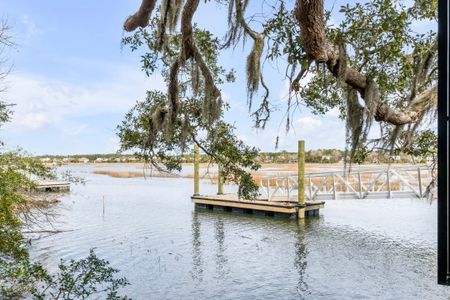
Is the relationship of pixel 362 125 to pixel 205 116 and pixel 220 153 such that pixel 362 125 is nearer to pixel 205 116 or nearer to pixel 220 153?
pixel 205 116

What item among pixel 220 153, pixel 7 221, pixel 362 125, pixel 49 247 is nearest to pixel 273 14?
pixel 362 125

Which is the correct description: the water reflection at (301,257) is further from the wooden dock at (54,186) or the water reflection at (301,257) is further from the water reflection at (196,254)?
the wooden dock at (54,186)

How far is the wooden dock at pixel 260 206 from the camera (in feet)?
52.4

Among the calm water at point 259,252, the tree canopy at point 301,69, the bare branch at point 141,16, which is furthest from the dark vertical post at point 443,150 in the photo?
the calm water at point 259,252

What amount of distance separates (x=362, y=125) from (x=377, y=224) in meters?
12.0

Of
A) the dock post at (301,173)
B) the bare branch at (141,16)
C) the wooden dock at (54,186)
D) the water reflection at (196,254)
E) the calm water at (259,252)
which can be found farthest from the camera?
the wooden dock at (54,186)

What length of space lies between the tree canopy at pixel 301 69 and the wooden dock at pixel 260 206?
9.87m

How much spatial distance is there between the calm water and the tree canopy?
2878mm

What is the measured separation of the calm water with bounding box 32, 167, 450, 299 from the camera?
7941mm

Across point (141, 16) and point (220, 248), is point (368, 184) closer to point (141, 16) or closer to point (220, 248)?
point (220, 248)

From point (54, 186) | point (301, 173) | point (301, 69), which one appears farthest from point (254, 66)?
point (54, 186)

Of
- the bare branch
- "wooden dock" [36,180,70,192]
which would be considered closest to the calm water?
the bare branch

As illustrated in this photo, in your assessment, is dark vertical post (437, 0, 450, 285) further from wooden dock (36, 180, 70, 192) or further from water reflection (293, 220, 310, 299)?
wooden dock (36, 180, 70, 192)

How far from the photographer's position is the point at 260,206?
668 inches
